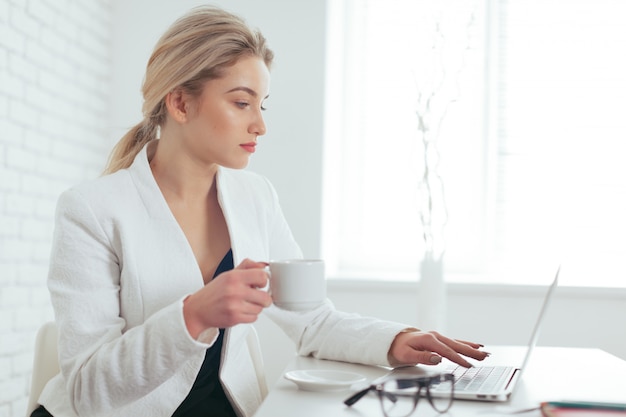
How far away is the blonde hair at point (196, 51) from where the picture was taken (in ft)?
5.13

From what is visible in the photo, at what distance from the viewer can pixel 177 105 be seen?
5.32 feet

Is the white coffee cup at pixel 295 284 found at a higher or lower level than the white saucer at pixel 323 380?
higher

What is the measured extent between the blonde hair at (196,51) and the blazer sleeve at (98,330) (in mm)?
298

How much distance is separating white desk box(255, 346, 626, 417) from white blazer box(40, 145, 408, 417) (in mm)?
104

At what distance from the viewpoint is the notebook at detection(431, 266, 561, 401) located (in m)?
1.07

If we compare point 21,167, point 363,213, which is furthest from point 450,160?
point 21,167

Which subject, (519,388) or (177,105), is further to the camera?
(177,105)

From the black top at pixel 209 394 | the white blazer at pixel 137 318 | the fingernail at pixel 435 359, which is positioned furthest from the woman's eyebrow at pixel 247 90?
the fingernail at pixel 435 359

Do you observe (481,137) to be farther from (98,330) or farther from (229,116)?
(98,330)

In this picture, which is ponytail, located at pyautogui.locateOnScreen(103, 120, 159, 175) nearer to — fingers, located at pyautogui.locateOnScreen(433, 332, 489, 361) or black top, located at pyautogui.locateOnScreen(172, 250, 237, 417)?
black top, located at pyautogui.locateOnScreen(172, 250, 237, 417)

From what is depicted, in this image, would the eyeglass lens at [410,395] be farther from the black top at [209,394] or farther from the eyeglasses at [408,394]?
the black top at [209,394]

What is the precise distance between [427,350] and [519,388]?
0.69ft

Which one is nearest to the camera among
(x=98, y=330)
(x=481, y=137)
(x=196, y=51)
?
(x=98, y=330)

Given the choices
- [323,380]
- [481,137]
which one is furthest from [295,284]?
[481,137]
